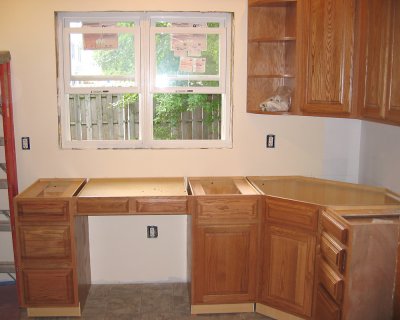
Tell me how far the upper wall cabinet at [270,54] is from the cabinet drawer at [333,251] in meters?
1.05

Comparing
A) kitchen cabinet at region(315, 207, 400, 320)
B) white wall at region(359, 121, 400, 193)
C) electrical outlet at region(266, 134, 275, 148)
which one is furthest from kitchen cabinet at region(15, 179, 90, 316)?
white wall at region(359, 121, 400, 193)

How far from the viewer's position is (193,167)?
3627mm

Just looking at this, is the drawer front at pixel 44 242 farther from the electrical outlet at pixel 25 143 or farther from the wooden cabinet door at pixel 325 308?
the wooden cabinet door at pixel 325 308

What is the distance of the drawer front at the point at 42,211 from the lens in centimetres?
303

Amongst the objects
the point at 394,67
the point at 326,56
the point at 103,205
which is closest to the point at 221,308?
the point at 103,205

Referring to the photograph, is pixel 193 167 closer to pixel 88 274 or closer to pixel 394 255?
pixel 88 274

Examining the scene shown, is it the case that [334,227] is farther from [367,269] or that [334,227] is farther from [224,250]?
[224,250]

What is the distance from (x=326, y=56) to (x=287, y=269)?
1.44m

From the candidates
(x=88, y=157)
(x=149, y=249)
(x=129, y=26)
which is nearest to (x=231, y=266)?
(x=149, y=249)

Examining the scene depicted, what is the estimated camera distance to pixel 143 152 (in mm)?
3588

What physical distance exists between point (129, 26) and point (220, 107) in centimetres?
97

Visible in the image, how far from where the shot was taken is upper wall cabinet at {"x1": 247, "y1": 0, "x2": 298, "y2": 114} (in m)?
3.38

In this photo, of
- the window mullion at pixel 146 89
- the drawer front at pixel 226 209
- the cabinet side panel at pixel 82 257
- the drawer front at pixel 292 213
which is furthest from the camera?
the window mullion at pixel 146 89

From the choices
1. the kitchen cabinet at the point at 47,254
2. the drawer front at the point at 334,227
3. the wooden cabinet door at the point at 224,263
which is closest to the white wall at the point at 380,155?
the drawer front at the point at 334,227
